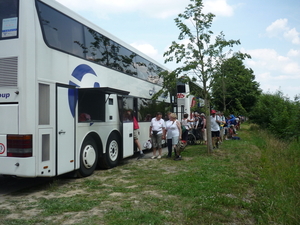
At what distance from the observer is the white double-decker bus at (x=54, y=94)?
21.6ft

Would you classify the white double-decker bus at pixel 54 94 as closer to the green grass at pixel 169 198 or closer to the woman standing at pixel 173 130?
the green grass at pixel 169 198

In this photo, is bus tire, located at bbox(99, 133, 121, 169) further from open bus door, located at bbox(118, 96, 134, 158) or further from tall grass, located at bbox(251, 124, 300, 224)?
tall grass, located at bbox(251, 124, 300, 224)

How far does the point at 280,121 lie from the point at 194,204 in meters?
18.4

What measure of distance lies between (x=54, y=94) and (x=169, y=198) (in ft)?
11.4

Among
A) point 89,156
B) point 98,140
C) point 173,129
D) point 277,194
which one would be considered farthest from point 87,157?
point 277,194

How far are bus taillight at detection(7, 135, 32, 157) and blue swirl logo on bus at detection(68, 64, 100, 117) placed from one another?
1627mm

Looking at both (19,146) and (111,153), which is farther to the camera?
(111,153)

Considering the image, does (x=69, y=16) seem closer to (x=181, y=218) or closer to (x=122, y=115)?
(x=122, y=115)

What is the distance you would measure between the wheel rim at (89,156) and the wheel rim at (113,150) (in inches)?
43.7

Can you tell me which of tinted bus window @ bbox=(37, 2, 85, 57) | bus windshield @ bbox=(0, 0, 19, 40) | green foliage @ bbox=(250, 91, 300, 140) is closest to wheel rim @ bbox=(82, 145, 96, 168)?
tinted bus window @ bbox=(37, 2, 85, 57)

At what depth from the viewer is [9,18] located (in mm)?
6809

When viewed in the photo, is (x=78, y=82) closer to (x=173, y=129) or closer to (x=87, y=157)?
(x=87, y=157)

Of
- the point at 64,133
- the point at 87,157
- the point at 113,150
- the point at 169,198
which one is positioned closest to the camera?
the point at 169,198

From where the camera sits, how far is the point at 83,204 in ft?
19.2
